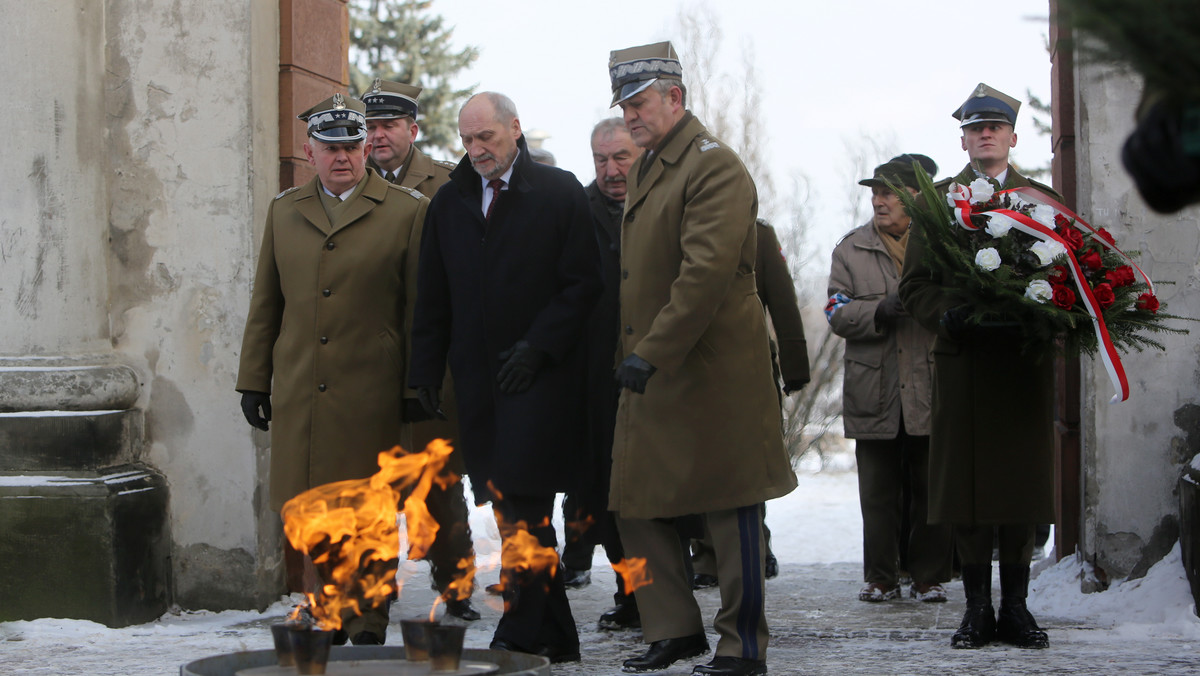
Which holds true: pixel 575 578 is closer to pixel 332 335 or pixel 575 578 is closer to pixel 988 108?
pixel 332 335

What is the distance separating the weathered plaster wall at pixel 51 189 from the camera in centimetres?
609

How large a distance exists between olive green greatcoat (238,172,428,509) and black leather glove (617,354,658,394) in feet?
4.15

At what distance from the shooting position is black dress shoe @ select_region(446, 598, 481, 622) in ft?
20.0

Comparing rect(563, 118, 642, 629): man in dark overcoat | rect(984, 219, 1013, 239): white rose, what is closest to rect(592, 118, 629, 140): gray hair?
rect(563, 118, 642, 629): man in dark overcoat

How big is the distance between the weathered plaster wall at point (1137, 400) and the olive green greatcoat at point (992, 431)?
1.11 m

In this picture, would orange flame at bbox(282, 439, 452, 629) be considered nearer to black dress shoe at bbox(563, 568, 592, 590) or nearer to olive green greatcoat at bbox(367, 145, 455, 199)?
olive green greatcoat at bbox(367, 145, 455, 199)

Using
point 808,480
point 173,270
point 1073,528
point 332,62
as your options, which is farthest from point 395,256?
point 808,480

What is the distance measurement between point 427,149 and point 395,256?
67.6 feet

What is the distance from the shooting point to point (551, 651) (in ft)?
16.0

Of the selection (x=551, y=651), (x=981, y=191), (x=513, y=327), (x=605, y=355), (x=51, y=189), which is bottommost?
(x=551, y=651)

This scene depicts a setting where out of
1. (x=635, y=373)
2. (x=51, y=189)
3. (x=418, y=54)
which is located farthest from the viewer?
(x=418, y=54)

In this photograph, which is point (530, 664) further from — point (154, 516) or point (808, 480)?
point (808, 480)

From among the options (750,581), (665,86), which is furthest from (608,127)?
(750,581)

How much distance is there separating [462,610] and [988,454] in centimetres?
245
